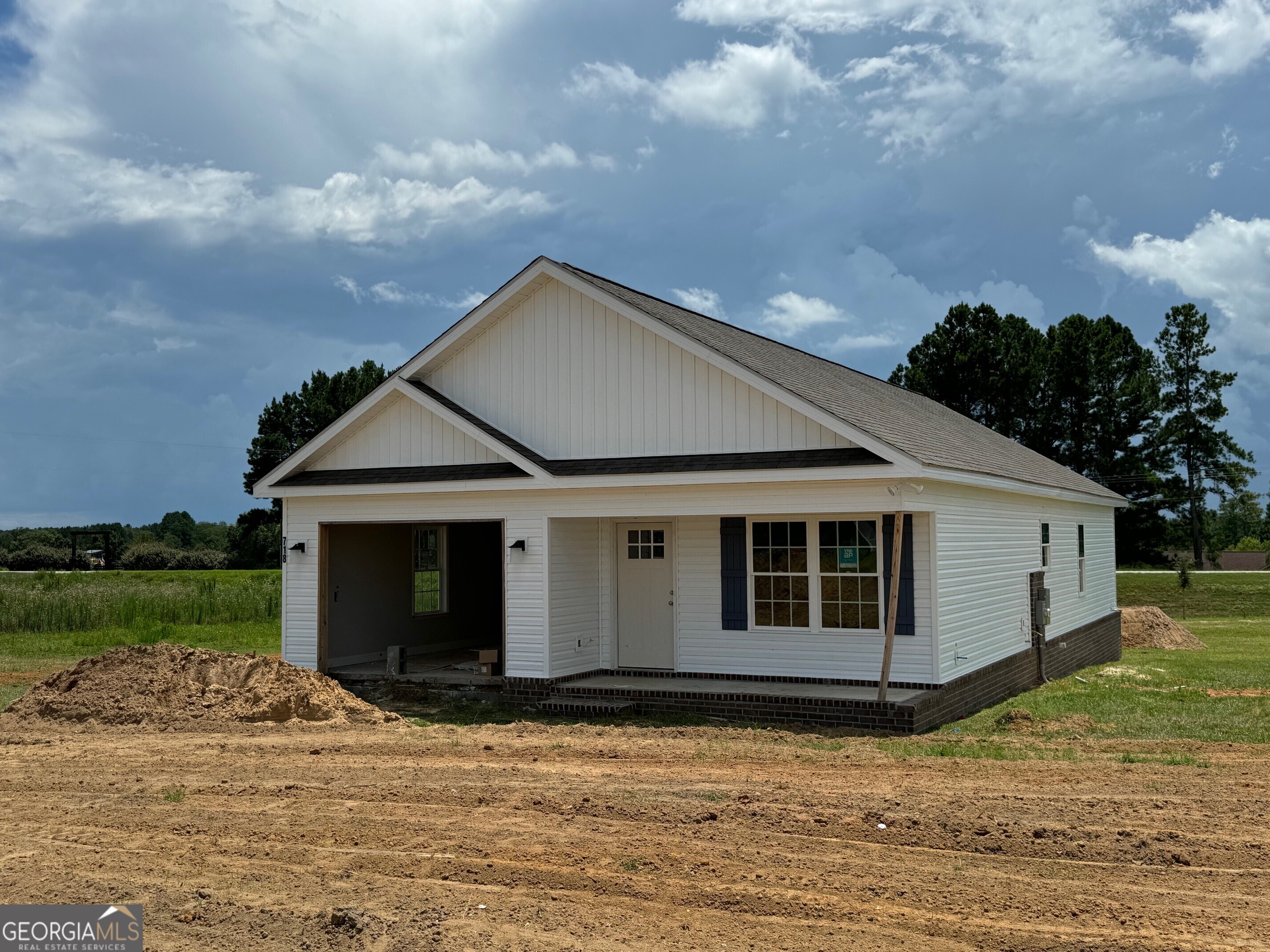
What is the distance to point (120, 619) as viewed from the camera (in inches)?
944

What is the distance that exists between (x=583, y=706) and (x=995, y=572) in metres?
6.33

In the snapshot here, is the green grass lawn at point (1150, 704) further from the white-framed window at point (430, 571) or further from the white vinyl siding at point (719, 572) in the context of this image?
the white-framed window at point (430, 571)

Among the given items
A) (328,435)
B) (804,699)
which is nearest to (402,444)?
(328,435)

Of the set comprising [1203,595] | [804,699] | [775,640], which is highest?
[775,640]

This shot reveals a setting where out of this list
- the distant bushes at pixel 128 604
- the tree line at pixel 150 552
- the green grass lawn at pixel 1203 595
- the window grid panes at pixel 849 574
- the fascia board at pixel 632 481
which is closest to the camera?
the fascia board at pixel 632 481

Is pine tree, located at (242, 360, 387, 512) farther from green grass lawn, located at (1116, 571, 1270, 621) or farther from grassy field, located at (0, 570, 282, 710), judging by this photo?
green grass lawn, located at (1116, 571, 1270, 621)

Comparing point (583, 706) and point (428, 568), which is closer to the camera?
point (583, 706)

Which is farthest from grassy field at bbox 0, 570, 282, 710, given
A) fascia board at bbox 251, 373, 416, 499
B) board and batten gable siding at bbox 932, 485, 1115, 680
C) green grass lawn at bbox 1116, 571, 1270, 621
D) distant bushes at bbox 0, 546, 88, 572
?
distant bushes at bbox 0, 546, 88, 572

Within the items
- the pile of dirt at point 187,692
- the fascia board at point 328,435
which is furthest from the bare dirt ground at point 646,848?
the fascia board at point 328,435

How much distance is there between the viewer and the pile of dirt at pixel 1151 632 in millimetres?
23906

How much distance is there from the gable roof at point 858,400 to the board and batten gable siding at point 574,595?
10.5 ft

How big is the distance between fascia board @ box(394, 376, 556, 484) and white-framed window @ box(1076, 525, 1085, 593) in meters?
12.0

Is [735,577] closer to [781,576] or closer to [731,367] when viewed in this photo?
[781,576]

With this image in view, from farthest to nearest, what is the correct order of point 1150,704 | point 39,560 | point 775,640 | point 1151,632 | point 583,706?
point 39,560
point 1151,632
point 1150,704
point 775,640
point 583,706
